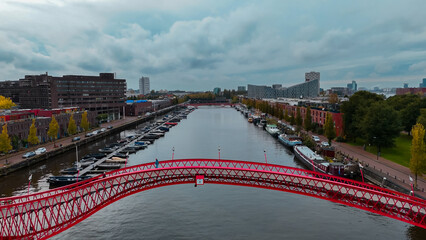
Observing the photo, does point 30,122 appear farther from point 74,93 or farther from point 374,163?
point 374,163

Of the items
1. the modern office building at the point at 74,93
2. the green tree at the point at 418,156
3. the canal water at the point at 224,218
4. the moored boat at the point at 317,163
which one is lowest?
the canal water at the point at 224,218

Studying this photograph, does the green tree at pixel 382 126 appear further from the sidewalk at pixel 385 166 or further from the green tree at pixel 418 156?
the green tree at pixel 418 156

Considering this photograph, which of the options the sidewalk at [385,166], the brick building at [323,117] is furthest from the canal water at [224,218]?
the brick building at [323,117]

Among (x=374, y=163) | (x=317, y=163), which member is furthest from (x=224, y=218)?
(x=374, y=163)

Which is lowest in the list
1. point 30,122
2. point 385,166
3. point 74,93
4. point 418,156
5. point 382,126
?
point 385,166

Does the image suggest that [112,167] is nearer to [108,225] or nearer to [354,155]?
[108,225]

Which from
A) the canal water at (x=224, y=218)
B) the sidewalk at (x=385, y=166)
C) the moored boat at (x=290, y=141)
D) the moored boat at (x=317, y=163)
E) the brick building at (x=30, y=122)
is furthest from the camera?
the moored boat at (x=290, y=141)
